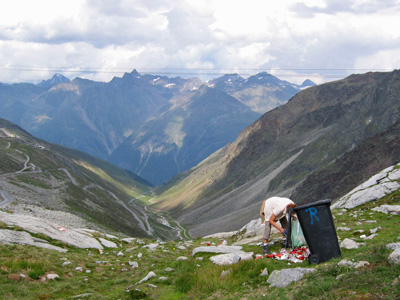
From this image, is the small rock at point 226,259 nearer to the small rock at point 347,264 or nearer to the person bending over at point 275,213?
the person bending over at point 275,213

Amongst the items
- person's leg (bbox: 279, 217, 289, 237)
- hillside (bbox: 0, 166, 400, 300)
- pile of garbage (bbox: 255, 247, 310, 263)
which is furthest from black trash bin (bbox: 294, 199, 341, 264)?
person's leg (bbox: 279, 217, 289, 237)

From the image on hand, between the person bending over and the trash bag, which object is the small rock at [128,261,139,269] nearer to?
the person bending over

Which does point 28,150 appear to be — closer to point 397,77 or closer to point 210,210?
point 210,210

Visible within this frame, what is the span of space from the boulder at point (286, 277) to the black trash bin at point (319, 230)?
1.74m

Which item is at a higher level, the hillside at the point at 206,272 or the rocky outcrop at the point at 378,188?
the hillside at the point at 206,272

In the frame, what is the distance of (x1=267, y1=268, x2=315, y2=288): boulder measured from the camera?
39.0 feet

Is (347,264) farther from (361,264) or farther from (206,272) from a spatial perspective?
(206,272)

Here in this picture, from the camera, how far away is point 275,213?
1802cm

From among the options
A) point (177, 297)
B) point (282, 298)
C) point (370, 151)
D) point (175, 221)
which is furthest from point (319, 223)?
point (175, 221)

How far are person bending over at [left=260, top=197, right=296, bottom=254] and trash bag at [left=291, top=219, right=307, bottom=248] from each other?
2.94ft

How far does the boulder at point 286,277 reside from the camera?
39.0 feet

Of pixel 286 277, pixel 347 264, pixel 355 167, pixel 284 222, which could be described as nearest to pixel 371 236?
pixel 284 222

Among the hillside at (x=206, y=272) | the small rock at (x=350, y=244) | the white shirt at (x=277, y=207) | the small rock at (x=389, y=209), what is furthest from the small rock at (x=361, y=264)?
the small rock at (x=389, y=209)

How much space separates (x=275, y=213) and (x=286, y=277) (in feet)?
19.9
